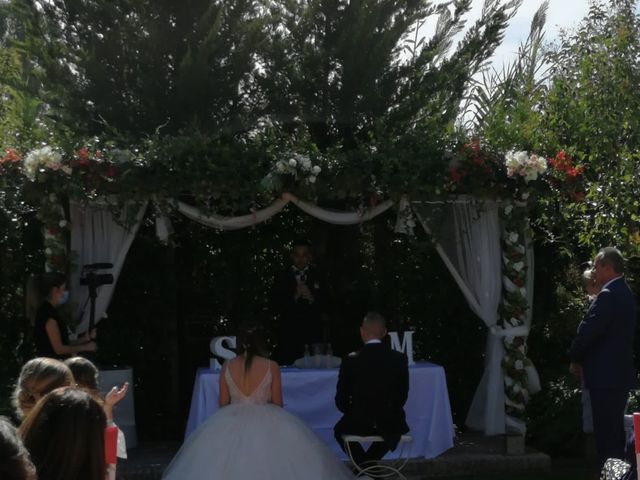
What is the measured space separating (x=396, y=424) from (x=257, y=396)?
3.30 ft

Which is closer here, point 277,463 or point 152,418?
point 277,463

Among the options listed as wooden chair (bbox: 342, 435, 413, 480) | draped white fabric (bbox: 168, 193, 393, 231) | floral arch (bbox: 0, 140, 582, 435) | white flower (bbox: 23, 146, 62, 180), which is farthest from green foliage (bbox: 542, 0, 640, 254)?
white flower (bbox: 23, 146, 62, 180)

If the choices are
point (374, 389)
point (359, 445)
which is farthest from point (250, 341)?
point (359, 445)

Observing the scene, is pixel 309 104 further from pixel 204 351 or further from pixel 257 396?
pixel 257 396

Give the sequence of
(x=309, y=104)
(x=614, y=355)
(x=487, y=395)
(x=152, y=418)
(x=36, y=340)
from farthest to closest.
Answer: (x=309, y=104) → (x=152, y=418) → (x=487, y=395) → (x=36, y=340) → (x=614, y=355)

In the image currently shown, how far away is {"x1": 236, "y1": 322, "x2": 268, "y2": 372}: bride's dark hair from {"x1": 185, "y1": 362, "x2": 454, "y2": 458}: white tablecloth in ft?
4.89

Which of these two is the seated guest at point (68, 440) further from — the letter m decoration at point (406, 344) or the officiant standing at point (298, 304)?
the officiant standing at point (298, 304)

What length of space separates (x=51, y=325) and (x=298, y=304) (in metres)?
2.82

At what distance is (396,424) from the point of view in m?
7.57

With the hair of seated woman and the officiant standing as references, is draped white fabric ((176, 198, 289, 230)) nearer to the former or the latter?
the officiant standing

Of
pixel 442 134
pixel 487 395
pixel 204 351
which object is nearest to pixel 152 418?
pixel 204 351

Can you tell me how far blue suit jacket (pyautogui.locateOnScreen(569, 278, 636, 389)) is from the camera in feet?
24.0

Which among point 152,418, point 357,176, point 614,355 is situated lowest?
point 152,418

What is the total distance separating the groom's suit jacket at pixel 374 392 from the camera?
7.45 metres
